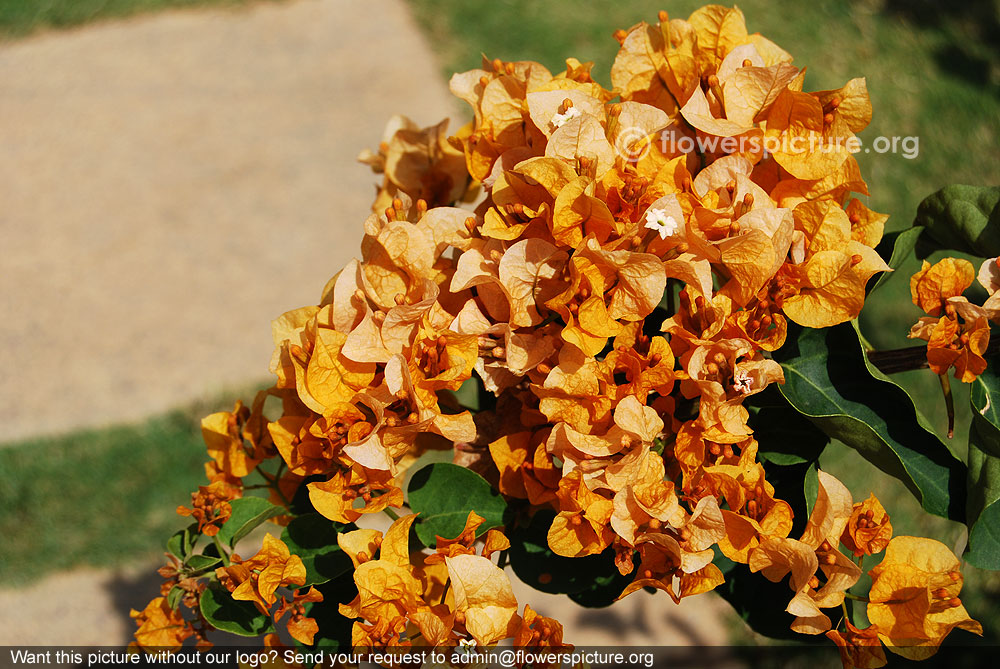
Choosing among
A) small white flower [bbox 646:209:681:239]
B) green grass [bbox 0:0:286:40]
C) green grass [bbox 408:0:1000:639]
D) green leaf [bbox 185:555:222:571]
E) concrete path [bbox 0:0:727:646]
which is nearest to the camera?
small white flower [bbox 646:209:681:239]

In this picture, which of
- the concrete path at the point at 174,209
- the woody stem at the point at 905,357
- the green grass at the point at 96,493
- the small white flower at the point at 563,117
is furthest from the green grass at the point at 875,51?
the small white flower at the point at 563,117

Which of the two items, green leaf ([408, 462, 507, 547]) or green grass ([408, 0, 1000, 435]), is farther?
green grass ([408, 0, 1000, 435])

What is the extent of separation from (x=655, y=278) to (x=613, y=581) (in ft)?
1.15

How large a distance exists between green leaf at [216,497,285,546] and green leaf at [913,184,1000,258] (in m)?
0.69

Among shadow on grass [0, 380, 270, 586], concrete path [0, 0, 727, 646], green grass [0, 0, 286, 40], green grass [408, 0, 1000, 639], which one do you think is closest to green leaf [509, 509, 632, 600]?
concrete path [0, 0, 727, 646]

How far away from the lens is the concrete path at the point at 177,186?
2320mm

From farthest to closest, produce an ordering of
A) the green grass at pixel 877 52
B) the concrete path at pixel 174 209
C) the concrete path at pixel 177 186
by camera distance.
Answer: the green grass at pixel 877 52
the concrete path at pixel 177 186
the concrete path at pixel 174 209

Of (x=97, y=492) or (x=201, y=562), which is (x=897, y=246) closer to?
(x=201, y=562)

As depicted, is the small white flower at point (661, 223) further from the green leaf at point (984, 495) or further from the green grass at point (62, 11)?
the green grass at point (62, 11)

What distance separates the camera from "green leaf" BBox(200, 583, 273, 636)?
2.48 ft

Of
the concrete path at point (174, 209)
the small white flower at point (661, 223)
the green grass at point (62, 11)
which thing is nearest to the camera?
the small white flower at point (661, 223)

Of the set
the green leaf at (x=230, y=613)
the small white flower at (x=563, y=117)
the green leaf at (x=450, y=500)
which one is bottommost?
the green leaf at (x=230, y=613)

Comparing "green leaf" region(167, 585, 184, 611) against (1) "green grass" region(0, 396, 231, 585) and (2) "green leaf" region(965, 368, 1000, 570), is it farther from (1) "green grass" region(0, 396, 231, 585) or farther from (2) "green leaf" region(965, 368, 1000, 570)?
(1) "green grass" region(0, 396, 231, 585)

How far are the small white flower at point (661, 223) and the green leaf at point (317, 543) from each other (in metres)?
0.40
